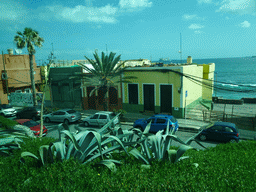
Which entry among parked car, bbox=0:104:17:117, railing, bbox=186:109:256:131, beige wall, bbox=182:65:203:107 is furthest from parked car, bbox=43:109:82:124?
railing, bbox=186:109:256:131

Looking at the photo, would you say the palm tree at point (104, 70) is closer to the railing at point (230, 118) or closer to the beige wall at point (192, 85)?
the beige wall at point (192, 85)

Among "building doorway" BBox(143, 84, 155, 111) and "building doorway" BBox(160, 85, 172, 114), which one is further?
"building doorway" BBox(143, 84, 155, 111)

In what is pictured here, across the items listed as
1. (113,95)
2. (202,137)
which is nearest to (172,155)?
(202,137)

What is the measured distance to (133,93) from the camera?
22.2 m

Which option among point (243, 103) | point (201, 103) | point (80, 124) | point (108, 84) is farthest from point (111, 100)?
point (243, 103)

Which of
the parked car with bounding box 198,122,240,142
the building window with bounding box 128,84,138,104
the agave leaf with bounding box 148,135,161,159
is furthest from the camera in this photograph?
the building window with bounding box 128,84,138,104

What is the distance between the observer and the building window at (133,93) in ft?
72.2

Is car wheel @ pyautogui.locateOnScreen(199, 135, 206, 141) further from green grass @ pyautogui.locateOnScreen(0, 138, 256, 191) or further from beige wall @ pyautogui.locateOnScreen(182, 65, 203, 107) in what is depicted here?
green grass @ pyautogui.locateOnScreen(0, 138, 256, 191)

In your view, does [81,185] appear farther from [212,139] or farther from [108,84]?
[108,84]

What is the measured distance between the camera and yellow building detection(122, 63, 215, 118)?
64.4 ft

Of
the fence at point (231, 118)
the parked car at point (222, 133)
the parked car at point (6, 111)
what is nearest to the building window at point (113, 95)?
the fence at point (231, 118)

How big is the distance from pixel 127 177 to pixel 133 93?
18368 mm

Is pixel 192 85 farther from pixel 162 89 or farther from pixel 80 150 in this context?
pixel 80 150

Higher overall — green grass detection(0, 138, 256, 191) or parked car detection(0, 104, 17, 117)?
green grass detection(0, 138, 256, 191)
